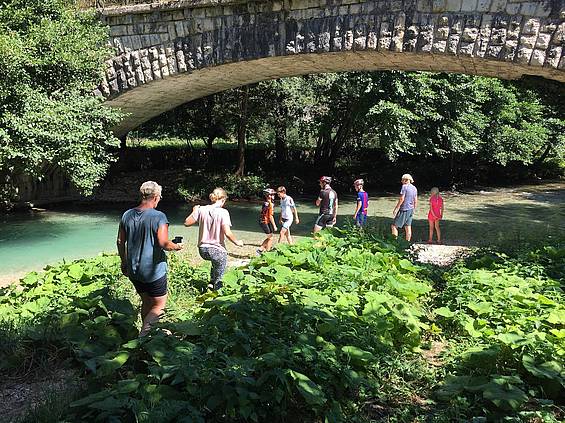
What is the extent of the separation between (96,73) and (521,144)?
1576 cm

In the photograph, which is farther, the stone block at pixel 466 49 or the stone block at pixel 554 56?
the stone block at pixel 466 49

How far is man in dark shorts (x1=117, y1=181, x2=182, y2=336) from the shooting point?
4.71 metres

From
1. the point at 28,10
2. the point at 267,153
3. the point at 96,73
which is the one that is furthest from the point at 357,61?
the point at 267,153

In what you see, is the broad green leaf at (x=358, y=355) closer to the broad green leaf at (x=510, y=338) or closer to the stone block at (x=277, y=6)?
the broad green leaf at (x=510, y=338)

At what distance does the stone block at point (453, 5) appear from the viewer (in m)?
9.39

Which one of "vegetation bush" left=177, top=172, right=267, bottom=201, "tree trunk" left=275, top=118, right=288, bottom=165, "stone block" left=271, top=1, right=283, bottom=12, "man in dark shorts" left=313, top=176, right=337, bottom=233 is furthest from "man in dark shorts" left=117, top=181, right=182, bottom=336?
"tree trunk" left=275, top=118, right=288, bottom=165

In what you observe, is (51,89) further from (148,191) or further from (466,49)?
(466,49)

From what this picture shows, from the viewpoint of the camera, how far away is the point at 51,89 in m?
11.8

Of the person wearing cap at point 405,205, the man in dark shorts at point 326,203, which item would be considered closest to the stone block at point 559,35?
the person wearing cap at point 405,205

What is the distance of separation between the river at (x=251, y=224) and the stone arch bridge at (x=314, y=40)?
3.17m

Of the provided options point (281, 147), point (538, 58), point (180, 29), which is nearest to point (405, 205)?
point (538, 58)

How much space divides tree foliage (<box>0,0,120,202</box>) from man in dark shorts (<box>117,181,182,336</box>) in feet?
23.2

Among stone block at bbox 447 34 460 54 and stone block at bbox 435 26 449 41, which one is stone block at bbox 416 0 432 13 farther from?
stone block at bbox 447 34 460 54

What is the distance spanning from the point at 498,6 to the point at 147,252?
24.3ft
